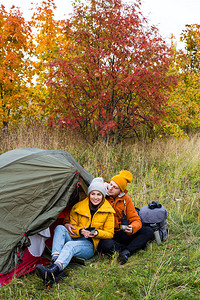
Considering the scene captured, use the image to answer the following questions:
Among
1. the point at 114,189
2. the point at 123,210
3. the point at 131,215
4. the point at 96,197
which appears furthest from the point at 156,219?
the point at 96,197

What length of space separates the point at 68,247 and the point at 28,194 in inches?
29.7

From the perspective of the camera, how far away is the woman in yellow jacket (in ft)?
11.2

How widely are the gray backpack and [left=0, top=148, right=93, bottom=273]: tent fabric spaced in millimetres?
1104

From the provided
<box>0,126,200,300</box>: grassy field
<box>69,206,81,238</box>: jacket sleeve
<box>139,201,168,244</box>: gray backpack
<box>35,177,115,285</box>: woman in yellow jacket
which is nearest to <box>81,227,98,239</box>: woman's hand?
<box>35,177,115,285</box>: woman in yellow jacket

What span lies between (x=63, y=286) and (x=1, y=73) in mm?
6215

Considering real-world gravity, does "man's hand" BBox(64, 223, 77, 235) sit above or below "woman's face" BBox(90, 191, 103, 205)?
below

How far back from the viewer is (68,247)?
332 cm

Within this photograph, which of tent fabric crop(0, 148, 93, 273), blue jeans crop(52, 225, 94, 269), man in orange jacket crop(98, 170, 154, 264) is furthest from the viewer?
man in orange jacket crop(98, 170, 154, 264)

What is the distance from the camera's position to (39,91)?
27.4 feet

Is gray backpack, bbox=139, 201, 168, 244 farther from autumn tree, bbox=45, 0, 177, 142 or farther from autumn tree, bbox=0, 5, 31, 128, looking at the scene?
autumn tree, bbox=0, 5, 31, 128

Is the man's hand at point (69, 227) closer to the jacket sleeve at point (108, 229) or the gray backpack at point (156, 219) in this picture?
the jacket sleeve at point (108, 229)

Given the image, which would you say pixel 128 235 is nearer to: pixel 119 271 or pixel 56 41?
pixel 119 271

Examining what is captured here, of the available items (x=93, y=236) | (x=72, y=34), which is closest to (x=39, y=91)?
(x=72, y=34)

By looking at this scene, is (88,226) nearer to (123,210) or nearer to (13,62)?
(123,210)
